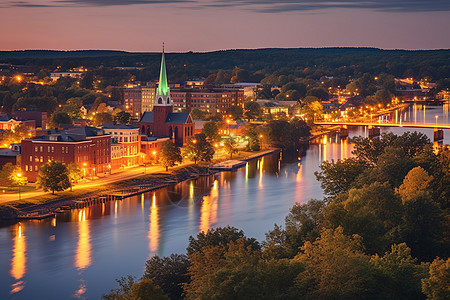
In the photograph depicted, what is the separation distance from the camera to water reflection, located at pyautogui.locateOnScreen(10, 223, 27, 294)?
16.3 meters

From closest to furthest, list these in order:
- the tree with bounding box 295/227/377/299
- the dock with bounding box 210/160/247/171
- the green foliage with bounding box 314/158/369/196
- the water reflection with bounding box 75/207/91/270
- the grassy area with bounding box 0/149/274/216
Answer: the tree with bounding box 295/227/377/299
the water reflection with bounding box 75/207/91/270
the green foliage with bounding box 314/158/369/196
the grassy area with bounding box 0/149/274/216
the dock with bounding box 210/160/247/171

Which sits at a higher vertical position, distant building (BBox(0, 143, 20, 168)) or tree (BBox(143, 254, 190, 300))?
distant building (BBox(0, 143, 20, 168))

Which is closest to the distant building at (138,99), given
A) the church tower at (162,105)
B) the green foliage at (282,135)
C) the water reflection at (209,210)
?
the green foliage at (282,135)

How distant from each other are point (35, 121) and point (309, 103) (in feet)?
84.6

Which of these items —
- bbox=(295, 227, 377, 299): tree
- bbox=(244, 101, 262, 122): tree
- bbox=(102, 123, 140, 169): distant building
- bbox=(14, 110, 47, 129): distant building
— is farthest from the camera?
bbox=(244, 101, 262, 122): tree

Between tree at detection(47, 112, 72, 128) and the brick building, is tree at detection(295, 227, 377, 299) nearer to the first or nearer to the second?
the brick building

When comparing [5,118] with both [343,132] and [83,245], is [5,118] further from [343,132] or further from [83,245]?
[83,245]

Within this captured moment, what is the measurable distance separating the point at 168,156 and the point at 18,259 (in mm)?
14570

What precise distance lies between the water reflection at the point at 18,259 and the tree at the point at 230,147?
17.7 metres

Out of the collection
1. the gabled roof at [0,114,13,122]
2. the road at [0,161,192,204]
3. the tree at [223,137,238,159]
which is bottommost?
the road at [0,161,192,204]

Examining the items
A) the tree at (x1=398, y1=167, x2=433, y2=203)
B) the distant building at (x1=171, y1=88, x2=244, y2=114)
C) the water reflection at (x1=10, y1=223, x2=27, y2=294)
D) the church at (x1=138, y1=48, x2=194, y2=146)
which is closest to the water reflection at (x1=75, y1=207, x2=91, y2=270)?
the water reflection at (x1=10, y1=223, x2=27, y2=294)

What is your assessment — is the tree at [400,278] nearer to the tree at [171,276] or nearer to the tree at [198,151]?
the tree at [171,276]

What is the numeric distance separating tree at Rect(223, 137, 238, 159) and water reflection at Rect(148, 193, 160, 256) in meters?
12.8

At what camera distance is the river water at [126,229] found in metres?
16.7
